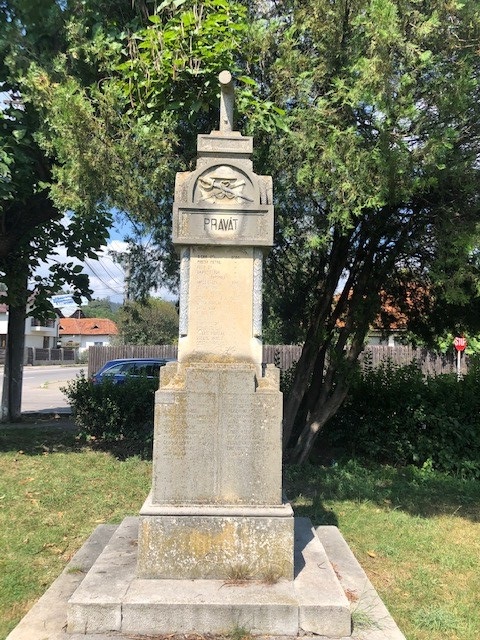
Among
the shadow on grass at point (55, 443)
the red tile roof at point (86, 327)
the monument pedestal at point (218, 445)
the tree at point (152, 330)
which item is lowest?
the shadow on grass at point (55, 443)

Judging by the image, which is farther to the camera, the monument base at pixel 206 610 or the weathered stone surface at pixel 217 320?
the weathered stone surface at pixel 217 320

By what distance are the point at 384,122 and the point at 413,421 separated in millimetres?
4900

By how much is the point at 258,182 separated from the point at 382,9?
2.02 metres

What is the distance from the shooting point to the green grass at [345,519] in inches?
159

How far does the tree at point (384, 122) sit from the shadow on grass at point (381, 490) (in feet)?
8.57

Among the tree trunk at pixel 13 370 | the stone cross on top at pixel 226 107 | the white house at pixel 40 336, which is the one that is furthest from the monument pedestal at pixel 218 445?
the white house at pixel 40 336

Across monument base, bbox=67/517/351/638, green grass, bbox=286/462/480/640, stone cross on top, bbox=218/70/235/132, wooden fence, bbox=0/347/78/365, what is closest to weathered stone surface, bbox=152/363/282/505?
monument base, bbox=67/517/351/638

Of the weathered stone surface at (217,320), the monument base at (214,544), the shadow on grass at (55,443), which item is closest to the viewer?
the monument base at (214,544)

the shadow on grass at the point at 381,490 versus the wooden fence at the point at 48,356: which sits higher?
the wooden fence at the point at 48,356

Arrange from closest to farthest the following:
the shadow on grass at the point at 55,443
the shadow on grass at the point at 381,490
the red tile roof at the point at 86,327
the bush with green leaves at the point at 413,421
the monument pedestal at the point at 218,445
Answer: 1. the monument pedestal at the point at 218,445
2. the shadow on grass at the point at 381,490
3. the bush with green leaves at the point at 413,421
4. the shadow on grass at the point at 55,443
5. the red tile roof at the point at 86,327

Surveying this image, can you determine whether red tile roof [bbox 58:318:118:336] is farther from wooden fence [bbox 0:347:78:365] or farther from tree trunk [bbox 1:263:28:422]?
tree trunk [bbox 1:263:28:422]

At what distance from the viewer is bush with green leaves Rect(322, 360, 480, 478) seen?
8242 millimetres

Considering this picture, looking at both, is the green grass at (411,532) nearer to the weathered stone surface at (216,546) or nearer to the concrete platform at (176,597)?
the concrete platform at (176,597)

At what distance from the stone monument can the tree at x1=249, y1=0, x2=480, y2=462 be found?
1.38m
